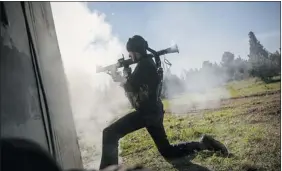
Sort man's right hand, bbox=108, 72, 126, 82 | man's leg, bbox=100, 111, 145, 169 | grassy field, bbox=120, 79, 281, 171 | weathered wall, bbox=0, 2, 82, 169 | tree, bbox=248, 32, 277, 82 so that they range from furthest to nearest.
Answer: tree, bbox=248, 32, 277, 82 < man's right hand, bbox=108, 72, 126, 82 < grassy field, bbox=120, 79, 281, 171 < man's leg, bbox=100, 111, 145, 169 < weathered wall, bbox=0, 2, 82, 169

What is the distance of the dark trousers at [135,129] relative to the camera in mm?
4090

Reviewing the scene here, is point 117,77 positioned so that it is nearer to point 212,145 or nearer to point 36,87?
point 212,145

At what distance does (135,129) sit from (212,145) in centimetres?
125

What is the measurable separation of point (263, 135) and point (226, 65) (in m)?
12.6

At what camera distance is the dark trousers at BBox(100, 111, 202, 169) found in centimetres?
409

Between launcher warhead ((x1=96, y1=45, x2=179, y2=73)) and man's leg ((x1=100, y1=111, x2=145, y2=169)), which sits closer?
man's leg ((x1=100, y1=111, x2=145, y2=169))

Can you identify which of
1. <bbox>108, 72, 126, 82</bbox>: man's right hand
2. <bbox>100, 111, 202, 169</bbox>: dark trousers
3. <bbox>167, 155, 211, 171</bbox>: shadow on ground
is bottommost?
<bbox>167, 155, 211, 171</bbox>: shadow on ground

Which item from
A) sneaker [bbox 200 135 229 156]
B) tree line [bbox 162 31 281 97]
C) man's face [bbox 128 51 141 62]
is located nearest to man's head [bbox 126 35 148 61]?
man's face [bbox 128 51 141 62]

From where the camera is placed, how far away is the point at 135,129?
4316 millimetres

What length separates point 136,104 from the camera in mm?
4508

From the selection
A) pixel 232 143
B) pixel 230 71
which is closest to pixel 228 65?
pixel 230 71

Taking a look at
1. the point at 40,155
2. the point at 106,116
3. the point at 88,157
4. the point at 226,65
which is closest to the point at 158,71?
the point at 88,157

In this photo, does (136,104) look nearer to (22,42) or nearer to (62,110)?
(62,110)

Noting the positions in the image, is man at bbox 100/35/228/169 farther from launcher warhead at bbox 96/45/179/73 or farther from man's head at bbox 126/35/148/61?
launcher warhead at bbox 96/45/179/73
